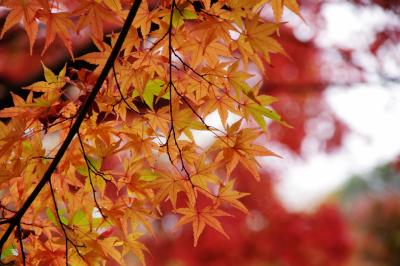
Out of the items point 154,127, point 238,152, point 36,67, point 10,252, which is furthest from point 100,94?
point 36,67

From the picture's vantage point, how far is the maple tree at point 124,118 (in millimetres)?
749

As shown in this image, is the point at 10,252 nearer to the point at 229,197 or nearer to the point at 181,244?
the point at 229,197

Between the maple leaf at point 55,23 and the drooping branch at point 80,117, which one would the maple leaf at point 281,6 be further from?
the maple leaf at point 55,23

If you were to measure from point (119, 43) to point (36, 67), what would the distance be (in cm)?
376

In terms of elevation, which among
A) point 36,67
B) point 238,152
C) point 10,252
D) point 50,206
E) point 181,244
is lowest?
point 181,244

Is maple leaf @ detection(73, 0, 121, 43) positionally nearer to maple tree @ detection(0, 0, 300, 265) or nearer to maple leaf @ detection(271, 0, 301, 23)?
maple tree @ detection(0, 0, 300, 265)

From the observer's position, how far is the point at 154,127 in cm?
86

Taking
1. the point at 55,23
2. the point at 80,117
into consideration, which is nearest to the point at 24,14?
the point at 55,23

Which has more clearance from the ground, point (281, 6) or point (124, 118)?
point (281, 6)

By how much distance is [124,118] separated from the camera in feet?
2.74

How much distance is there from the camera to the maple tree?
2.46ft

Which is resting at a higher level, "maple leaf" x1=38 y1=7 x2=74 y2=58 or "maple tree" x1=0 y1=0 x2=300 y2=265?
"maple leaf" x1=38 y1=7 x2=74 y2=58

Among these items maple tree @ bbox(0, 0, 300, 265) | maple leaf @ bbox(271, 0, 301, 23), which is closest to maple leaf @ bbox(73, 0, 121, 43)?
maple tree @ bbox(0, 0, 300, 265)

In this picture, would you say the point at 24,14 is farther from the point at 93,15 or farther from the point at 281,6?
the point at 281,6
